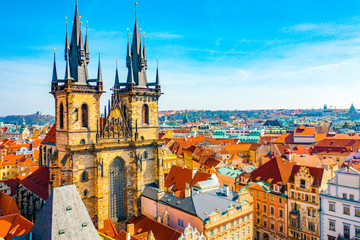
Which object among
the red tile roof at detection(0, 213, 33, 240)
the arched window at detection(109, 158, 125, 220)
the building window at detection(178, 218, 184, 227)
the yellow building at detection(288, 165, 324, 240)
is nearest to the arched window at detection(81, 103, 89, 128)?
the arched window at detection(109, 158, 125, 220)

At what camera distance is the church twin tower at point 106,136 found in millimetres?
43875

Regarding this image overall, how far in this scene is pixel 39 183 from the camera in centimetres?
5866

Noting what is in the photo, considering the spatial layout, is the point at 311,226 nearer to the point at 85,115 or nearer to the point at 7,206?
the point at 85,115

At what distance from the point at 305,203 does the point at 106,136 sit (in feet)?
114

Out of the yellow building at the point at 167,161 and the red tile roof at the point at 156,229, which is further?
the yellow building at the point at 167,161

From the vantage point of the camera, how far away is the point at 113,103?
48.8m

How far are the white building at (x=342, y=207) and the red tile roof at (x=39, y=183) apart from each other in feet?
158

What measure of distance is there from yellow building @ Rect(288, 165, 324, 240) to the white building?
43.3 inches

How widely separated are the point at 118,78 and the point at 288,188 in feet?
119

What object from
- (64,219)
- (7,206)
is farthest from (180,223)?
(7,206)

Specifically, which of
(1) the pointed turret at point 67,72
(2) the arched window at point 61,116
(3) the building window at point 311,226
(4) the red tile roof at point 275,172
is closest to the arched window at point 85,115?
(2) the arched window at point 61,116

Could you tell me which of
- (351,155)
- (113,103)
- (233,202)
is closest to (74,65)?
(113,103)

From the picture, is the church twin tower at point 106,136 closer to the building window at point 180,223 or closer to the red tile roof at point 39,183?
the building window at point 180,223

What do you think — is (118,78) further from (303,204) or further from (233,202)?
(303,204)
